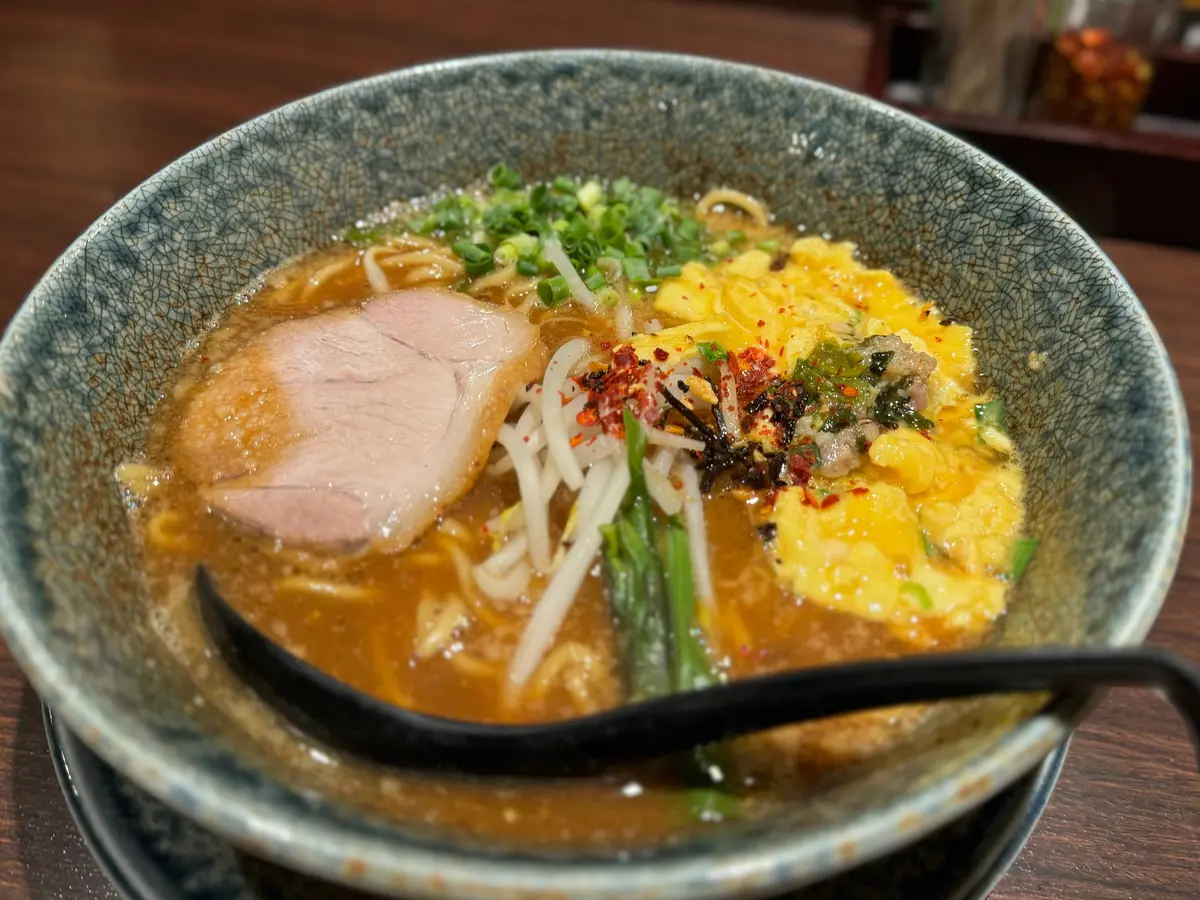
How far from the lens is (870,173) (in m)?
2.32

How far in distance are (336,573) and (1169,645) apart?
174cm

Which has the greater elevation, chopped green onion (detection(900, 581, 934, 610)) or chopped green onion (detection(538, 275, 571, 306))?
chopped green onion (detection(538, 275, 571, 306))

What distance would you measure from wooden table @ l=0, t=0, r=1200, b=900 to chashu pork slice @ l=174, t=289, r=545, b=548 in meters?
0.59

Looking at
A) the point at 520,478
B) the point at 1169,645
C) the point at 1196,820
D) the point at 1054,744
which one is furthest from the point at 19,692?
the point at 1169,645

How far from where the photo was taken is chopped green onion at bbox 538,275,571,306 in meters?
2.23

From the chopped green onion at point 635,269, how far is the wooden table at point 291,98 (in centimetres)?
142

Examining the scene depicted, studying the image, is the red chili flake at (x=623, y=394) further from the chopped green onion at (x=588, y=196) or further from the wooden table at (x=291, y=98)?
the wooden table at (x=291, y=98)

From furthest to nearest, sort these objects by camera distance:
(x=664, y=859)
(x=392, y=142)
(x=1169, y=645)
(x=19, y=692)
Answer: (x=392, y=142)
(x=1169, y=645)
(x=19, y=692)
(x=664, y=859)

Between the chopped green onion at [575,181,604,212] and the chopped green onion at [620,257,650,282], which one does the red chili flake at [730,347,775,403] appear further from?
the chopped green onion at [575,181,604,212]

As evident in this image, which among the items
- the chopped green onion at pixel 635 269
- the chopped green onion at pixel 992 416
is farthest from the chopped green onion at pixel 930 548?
the chopped green onion at pixel 635 269

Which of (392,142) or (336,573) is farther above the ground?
(392,142)

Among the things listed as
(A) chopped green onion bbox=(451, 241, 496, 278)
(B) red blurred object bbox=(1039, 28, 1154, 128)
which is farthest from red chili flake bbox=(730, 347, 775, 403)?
(B) red blurred object bbox=(1039, 28, 1154, 128)

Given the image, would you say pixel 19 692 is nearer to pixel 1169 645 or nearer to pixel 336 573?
pixel 336 573

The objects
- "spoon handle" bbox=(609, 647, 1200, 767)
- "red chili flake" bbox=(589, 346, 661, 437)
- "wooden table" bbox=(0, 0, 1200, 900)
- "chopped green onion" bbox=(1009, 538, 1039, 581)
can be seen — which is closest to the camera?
"spoon handle" bbox=(609, 647, 1200, 767)
